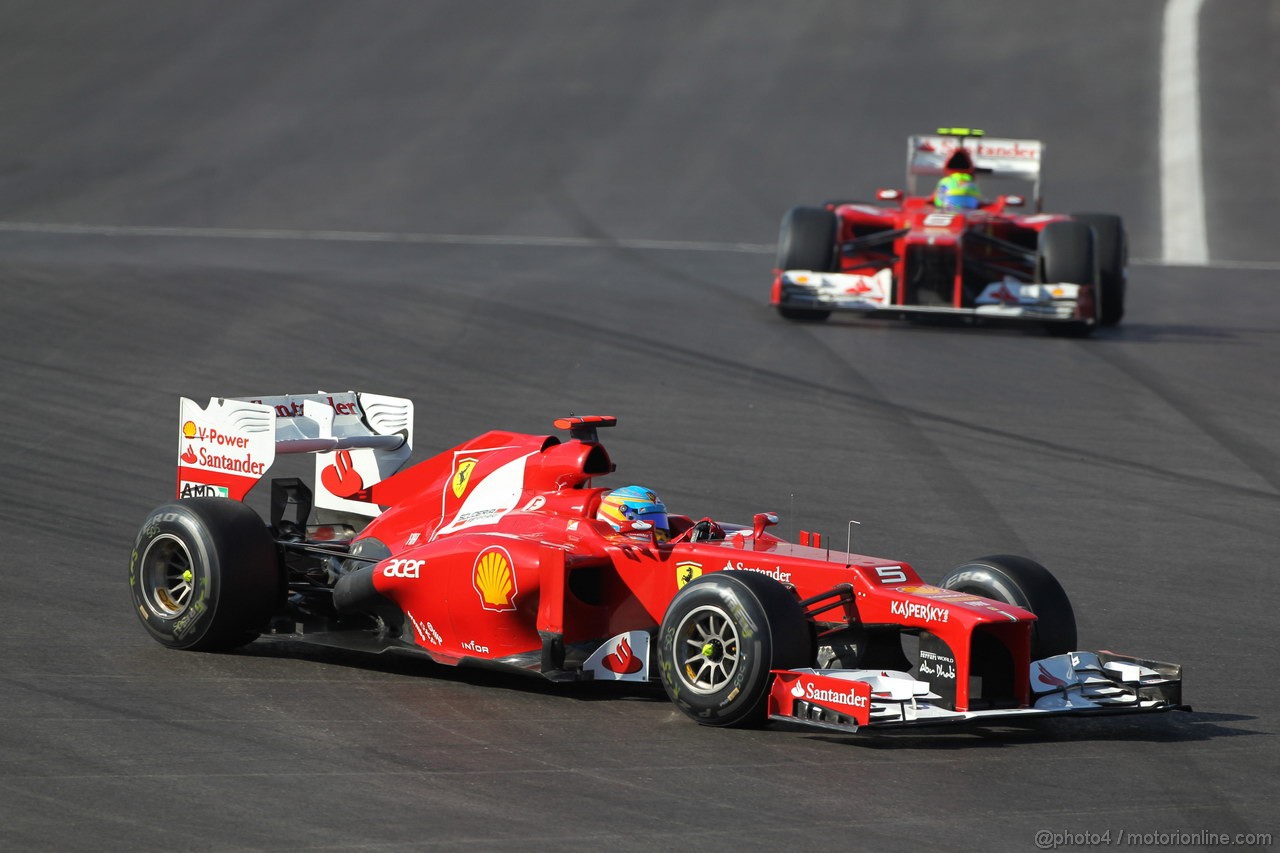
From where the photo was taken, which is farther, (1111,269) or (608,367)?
(1111,269)

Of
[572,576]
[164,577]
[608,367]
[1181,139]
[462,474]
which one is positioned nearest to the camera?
[572,576]

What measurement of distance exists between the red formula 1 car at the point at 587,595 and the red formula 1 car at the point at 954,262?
12386mm

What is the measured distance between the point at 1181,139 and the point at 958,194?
15.4 meters

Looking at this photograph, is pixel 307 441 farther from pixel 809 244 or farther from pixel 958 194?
pixel 958 194

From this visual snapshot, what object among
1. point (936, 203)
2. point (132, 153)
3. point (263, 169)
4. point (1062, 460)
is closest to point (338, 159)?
point (263, 169)

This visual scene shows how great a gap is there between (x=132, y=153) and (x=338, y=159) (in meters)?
3.72

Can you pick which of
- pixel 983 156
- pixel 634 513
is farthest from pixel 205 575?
pixel 983 156

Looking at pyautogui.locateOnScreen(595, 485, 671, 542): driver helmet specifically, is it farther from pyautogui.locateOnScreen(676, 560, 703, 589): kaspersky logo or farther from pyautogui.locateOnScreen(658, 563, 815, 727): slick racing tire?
pyautogui.locateOnScreen(658, 563, 815, 727): slick racing tire

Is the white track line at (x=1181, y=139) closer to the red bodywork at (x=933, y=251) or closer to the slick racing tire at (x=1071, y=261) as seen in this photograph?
the red bodywork at (x=933, y=251)

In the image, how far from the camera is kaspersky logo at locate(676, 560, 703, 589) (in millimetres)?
9133

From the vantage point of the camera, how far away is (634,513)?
9.52 m

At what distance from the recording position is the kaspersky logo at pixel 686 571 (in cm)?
913

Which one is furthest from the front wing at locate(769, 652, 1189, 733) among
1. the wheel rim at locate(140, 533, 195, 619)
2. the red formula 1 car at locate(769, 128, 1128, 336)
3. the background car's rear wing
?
the background car's rear wing

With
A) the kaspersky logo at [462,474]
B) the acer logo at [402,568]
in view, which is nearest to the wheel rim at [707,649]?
the acer logo at [402,568]
